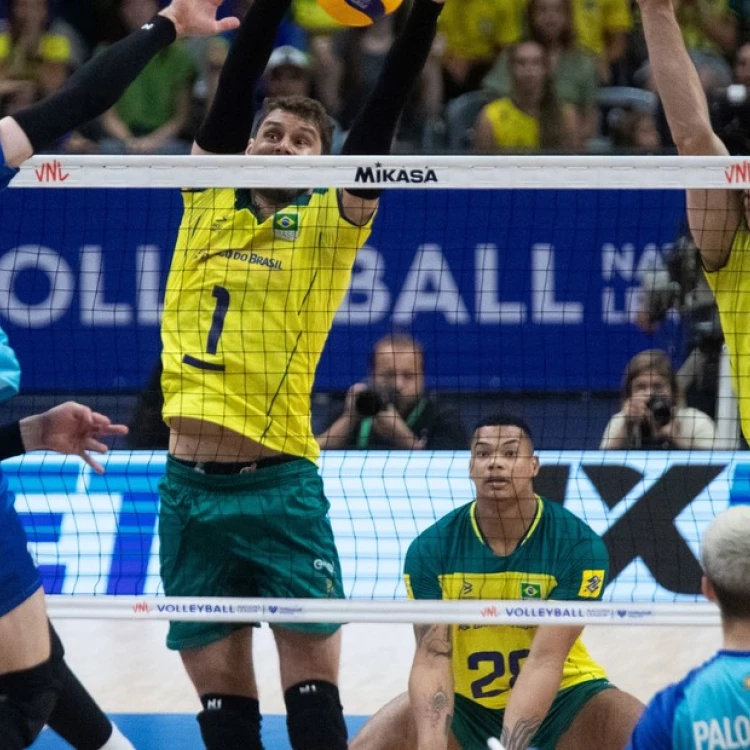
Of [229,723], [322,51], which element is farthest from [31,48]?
[229,723]

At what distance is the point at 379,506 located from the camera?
25.2 ft

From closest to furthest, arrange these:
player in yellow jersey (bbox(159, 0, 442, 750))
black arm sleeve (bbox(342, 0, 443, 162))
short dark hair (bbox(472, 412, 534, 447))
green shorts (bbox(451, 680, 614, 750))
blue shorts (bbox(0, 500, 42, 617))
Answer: blue shorts (bbox(0, 500, 42, 617)) → black arm sleeve (bbox(342, 0, 443, 162)) → player in yellow jersey (bbox(159, 0, 442, 750)) → green shorts (bbox(451, 680, 614, 750)) → short dark hair (bbox(472, 412, 534, 447))

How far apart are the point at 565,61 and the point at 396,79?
561 cm

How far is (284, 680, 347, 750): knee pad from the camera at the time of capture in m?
4.62

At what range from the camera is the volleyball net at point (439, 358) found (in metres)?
7.42

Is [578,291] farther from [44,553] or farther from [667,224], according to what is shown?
[44,553]

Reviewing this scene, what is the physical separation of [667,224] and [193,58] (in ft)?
11.4

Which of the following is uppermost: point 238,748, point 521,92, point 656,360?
point 521,92

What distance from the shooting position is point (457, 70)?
1048 cm

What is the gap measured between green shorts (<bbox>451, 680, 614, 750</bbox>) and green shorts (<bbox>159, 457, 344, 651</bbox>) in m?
0.76

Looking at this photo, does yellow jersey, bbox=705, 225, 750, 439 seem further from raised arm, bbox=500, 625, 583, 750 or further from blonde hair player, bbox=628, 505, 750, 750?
blonde hair player, bbox=628, 505, 750, 750

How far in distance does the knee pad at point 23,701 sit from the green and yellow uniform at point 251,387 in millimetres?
822

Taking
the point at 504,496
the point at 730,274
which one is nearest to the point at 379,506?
the point at 504,496

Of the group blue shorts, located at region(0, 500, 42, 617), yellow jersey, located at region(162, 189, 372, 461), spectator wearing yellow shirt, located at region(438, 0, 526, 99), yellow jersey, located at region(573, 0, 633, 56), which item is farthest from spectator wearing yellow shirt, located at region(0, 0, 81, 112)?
blue shorts, located at region(0, 500, 42, 617)
